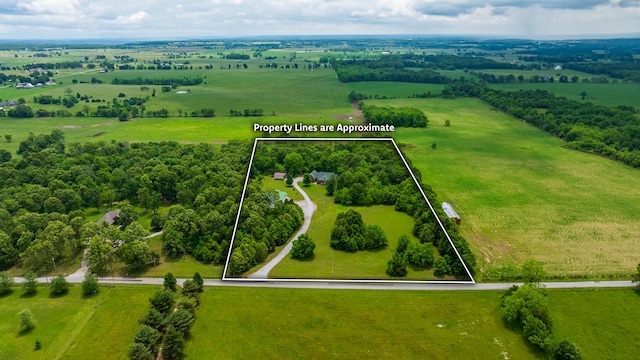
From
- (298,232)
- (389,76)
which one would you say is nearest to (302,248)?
(298,232)

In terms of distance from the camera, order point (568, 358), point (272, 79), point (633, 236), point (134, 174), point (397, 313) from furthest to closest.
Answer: point (272, 79) < point (134, 174) < point (633, 236) < point (397, 313) < point (568, 358)

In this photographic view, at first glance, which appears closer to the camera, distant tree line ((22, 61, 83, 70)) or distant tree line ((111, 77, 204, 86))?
distant tree line ((111, 77, 204, 86))

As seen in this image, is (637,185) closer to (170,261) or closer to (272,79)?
(170,261)

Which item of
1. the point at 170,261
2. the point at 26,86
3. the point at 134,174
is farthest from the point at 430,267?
the point at 26,86

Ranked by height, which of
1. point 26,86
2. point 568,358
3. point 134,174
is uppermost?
point 26,86

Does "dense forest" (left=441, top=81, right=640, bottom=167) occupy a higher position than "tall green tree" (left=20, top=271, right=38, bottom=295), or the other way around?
"dense forest" (left=441, top=81, right=640, bottom=167)

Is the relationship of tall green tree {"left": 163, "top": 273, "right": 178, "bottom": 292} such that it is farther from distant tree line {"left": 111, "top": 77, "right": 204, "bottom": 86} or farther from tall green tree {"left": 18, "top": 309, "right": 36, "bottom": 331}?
distant tree line {"left": 111, "top": 77, "right": 204, "bottom": 86}

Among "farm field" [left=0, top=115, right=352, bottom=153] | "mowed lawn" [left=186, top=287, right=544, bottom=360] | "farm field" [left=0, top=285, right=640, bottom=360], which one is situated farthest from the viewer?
"farm field" [left=0, top=115, right=352, bottom=153]

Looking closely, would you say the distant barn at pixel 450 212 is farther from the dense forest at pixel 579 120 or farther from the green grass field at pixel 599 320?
the dense forest at pixel 579 120

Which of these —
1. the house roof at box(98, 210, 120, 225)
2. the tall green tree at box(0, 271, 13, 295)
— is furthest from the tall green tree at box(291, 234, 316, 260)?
the tall green tree at box(0, 271, 13, 295)
